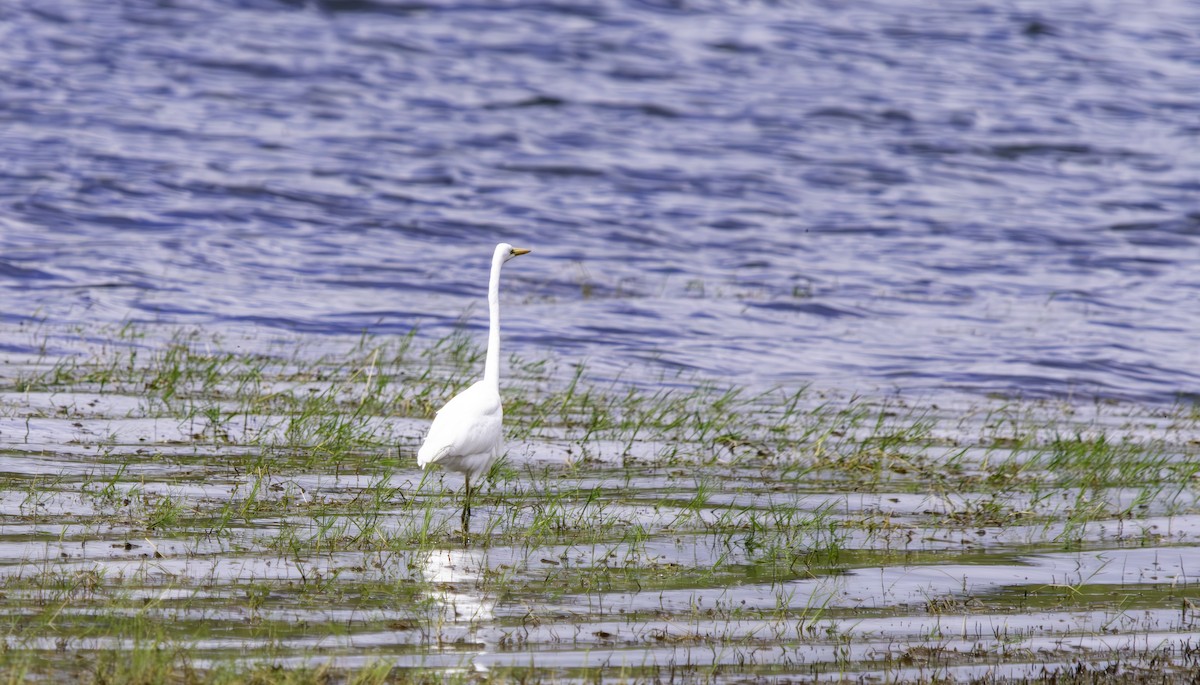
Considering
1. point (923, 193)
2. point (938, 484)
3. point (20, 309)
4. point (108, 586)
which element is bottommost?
point (923, 193)

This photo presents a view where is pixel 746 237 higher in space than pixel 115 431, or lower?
lower

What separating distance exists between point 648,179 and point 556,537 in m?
22.8

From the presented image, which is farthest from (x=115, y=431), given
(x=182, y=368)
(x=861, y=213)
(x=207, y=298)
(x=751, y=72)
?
(x=751, y=72)

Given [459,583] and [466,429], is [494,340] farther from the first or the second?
[459,583]

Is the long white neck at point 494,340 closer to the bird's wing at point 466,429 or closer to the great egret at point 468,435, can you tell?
the great egret at point 468,435

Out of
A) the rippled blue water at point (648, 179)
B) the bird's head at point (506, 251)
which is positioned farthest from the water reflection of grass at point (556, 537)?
the rippled blue water at point (648, 179)

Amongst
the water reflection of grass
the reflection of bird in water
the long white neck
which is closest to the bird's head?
the long white neck

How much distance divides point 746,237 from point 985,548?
700 inches

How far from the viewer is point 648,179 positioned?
98.4ft

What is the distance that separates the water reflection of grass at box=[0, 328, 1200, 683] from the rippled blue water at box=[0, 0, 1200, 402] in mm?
3942

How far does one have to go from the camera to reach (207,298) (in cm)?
1738

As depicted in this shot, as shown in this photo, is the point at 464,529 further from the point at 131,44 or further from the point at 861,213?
the point at 131,44

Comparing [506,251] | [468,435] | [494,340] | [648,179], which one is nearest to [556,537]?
[468,435]

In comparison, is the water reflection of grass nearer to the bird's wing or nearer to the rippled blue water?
the bird's wing
